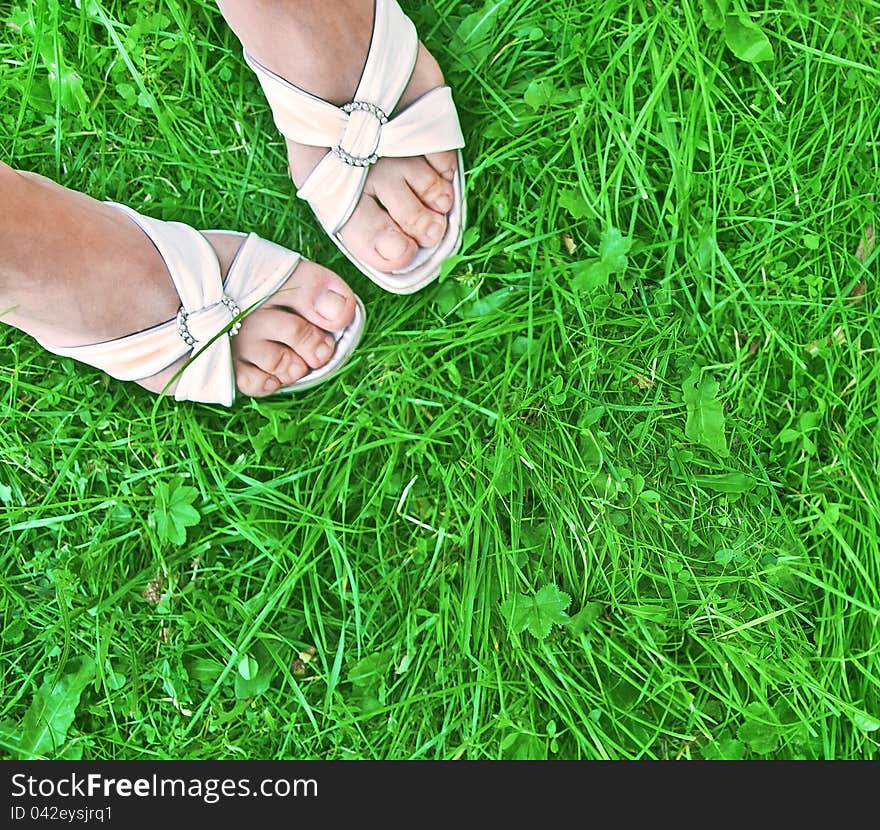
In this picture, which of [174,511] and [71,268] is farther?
[174,511]

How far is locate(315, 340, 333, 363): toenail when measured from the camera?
1.35 meters

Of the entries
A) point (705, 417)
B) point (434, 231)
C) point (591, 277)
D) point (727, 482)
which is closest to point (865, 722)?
point (727, 482)

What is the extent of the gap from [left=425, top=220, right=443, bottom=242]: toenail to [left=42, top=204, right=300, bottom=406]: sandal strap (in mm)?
246

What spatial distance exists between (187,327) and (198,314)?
0.10 ft

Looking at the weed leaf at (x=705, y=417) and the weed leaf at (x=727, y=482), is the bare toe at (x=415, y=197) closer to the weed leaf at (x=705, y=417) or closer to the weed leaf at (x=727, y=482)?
the weed leaf at (x=705, y=417)

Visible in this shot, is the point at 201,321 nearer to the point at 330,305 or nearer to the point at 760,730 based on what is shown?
the point at 330,305

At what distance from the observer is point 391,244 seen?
133 cm

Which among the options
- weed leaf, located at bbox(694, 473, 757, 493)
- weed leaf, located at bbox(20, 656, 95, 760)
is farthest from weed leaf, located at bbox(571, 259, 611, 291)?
weed leaf, located at bbox(20, 656, 95, 760)

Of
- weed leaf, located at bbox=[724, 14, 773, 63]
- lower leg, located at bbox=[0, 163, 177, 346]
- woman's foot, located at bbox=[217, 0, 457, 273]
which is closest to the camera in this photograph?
lower leg, located at bbox=[0, 163, 177, 346]

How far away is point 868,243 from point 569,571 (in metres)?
0.83

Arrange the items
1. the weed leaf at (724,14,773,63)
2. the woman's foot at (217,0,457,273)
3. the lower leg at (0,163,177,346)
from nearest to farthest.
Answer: the lower leg at (0,163,177,346) < the woman's foot at (217,0,457,273) < the weed leaf at (724,14,773,63)

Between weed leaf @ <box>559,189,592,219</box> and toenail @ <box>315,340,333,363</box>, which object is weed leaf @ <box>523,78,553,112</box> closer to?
weed leaf @ <box>559,189,592,219</box>
